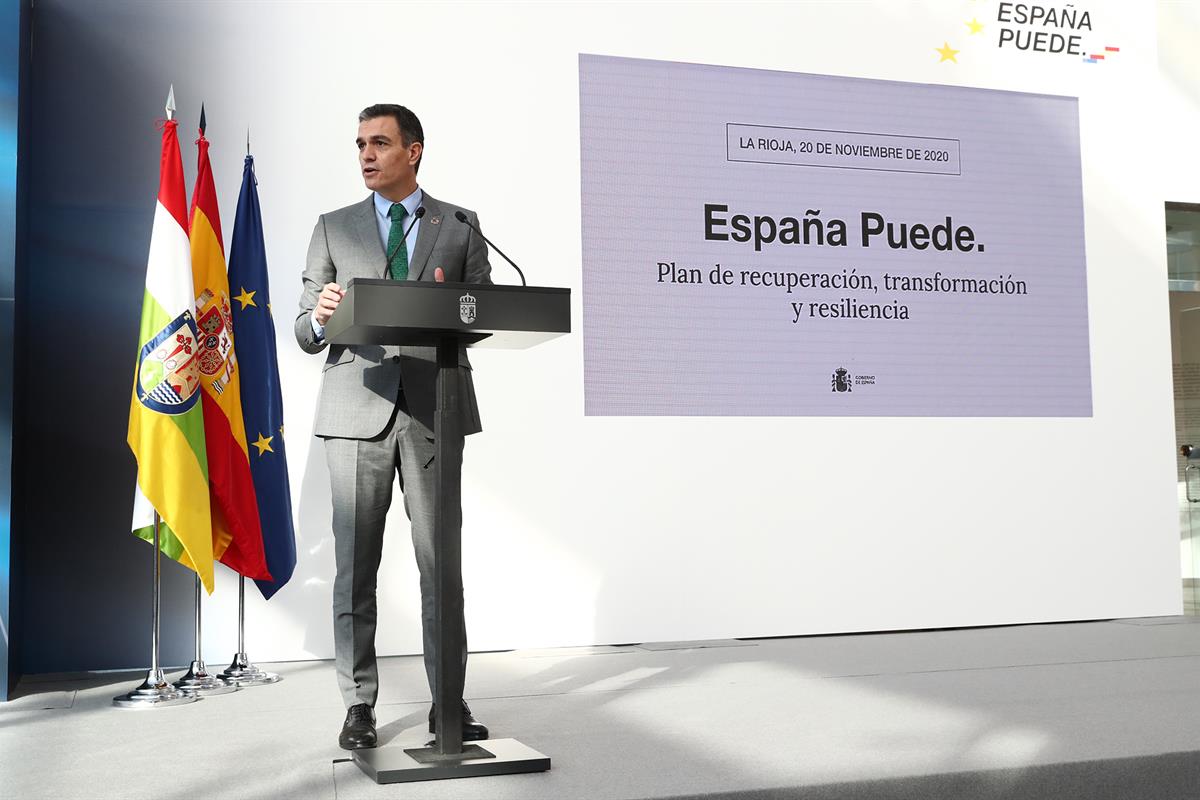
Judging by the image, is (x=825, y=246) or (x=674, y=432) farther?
(x=825, y=246)

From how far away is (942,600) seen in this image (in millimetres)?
5488

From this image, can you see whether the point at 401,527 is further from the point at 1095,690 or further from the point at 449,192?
the point at 1095,690

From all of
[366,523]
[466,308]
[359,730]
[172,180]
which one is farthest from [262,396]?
[466,308]

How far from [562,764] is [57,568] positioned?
2.63 meters

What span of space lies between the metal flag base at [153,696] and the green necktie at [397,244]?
1.70 meters

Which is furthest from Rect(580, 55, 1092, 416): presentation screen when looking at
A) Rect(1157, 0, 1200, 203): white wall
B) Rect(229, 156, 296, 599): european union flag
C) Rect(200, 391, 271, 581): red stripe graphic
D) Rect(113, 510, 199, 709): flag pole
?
Rect(113, 510, 199, 709): flag pole

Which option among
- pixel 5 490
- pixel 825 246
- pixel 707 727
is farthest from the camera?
pixel 825 246

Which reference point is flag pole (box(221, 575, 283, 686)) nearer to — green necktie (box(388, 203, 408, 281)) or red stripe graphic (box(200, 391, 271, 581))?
red stripe graphic (box(200, 391, 271, 581))

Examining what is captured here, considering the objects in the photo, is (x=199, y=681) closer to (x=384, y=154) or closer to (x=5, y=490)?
(x=5, y=490)

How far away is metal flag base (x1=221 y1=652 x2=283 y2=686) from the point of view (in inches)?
162

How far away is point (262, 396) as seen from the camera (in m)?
4.23

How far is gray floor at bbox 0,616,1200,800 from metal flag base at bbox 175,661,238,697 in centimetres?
10

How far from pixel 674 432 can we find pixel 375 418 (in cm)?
247

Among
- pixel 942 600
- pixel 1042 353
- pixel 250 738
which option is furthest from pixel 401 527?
pixel 1042 353
